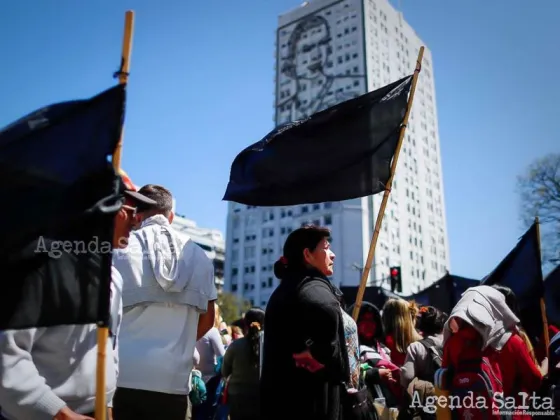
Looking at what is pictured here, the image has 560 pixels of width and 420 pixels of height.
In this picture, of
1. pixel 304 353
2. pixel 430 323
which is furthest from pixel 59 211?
pixel 430 323

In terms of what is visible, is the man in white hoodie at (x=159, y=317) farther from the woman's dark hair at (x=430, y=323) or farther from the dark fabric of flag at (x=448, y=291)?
the dark fabric of flag at (x=448, y=291)

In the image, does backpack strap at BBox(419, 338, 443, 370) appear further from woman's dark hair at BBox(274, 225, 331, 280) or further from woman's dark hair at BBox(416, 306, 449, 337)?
woman's dark hair at BBox(274, 225, 331, 280)

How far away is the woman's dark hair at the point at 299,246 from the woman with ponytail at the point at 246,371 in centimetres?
287

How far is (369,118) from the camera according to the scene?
15.4ft

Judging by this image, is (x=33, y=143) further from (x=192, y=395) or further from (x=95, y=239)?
(x=192, y=395)

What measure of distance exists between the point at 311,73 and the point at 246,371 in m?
80.2

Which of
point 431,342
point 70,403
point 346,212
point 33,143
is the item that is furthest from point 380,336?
point 346,212

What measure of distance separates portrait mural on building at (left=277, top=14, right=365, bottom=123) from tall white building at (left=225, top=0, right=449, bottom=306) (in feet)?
0.54

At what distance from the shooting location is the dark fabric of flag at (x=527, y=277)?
18.1ft

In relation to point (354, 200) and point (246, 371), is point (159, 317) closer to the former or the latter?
point (246, 371)

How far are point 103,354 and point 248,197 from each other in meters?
2.62

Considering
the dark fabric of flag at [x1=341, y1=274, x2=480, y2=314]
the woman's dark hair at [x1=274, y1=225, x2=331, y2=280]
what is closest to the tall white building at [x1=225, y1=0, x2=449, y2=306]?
the dark fabric of flag at [x1=341, y1=274, x2=480, y2=314]

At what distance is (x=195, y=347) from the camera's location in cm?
352

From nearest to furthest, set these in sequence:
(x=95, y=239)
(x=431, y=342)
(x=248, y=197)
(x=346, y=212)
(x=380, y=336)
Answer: (x=95, y=239) < (x=248, y=197) < (x=431, y=342) < (x=380, y=336) < (x=346, y=212)
